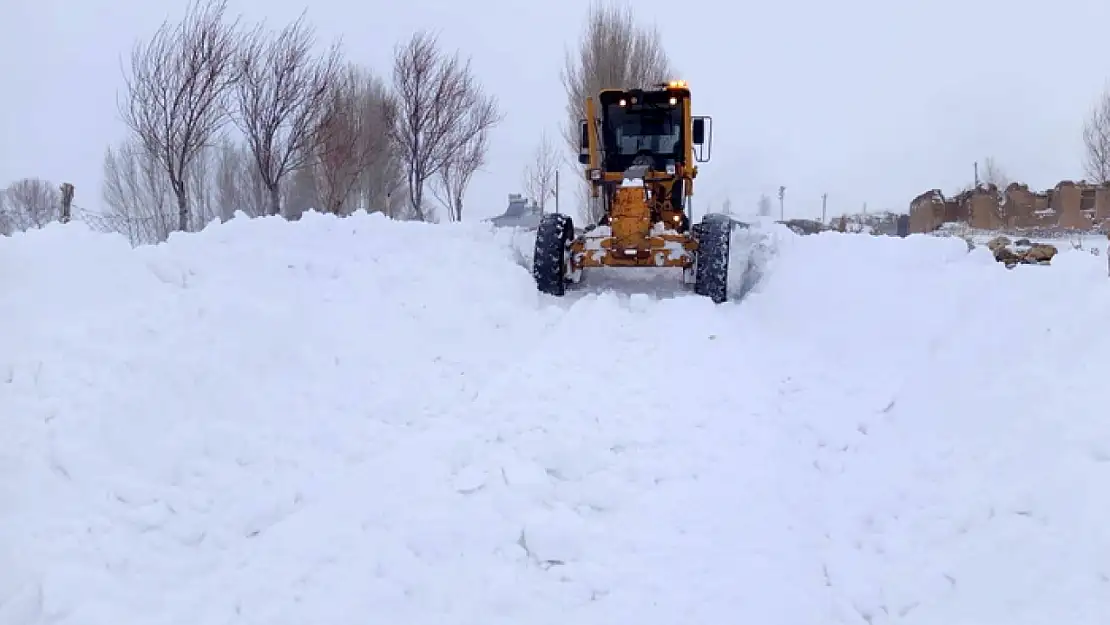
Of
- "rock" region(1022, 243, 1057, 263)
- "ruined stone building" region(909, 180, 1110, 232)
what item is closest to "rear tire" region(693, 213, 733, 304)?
Result: "rock" region(1022, 243, 1057, 263)

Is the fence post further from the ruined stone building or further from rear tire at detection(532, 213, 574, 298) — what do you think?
the ruined stone building

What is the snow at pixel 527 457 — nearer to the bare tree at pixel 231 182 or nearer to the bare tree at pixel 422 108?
the bare tree at pixel 422 108

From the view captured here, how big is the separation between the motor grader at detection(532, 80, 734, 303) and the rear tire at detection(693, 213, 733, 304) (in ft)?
0.04

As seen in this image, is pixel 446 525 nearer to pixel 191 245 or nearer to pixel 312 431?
pixel 312 431

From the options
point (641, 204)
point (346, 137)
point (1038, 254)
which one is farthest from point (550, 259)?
point (346, 137)

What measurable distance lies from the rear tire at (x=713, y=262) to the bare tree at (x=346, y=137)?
27.0 ft

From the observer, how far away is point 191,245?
6.32 meters

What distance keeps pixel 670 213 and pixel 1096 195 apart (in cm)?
2401

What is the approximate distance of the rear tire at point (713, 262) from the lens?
8758 mm

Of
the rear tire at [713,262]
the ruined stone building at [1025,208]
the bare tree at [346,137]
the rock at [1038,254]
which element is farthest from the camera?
the ruined stone building at [1025,208]

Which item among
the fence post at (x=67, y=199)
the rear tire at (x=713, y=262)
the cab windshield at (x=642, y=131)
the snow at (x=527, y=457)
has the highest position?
the cab windshield at (x=642, y=131)

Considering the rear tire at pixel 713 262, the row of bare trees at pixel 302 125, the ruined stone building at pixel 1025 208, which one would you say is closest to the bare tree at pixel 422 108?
the row of bare trees at pixel 302 125

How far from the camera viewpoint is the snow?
3.47 meters

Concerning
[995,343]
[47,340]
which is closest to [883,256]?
[995,343]
